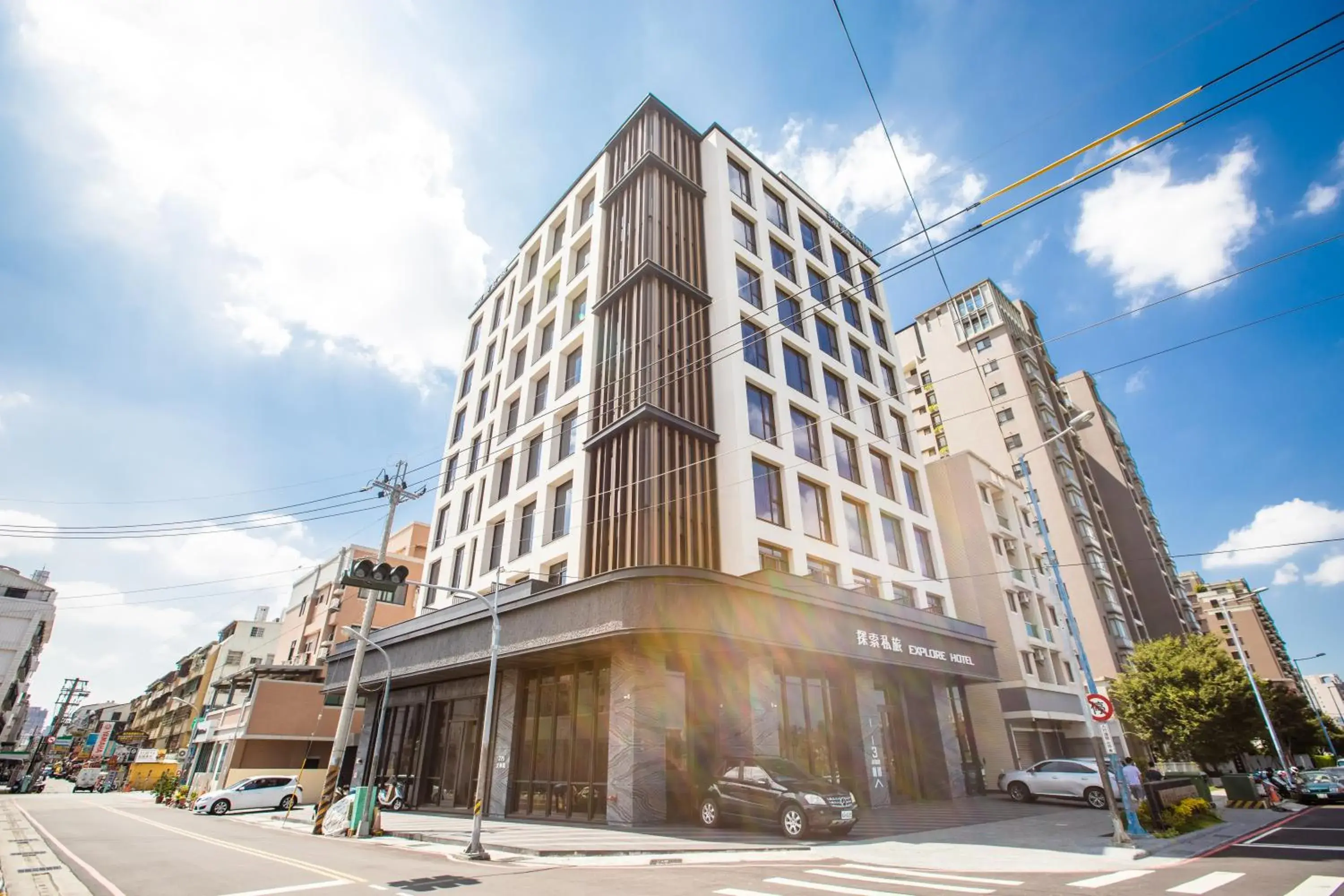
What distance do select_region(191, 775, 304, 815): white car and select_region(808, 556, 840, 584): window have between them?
941 inches

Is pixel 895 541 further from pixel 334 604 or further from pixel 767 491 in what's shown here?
pixel 334 604

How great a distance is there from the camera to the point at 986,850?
12.0 m

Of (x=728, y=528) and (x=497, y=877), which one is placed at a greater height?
(x=728, y=528)

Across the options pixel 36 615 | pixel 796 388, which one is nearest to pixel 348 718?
pixel 796 388

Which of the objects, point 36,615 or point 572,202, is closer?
point 572,202

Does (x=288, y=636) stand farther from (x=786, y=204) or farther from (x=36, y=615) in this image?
(x=786, y=204)

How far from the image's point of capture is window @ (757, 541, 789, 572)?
20234mm

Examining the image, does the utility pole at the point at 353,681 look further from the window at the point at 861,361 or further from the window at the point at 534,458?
the window at the point at 861,361

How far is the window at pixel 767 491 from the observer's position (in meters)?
21.0

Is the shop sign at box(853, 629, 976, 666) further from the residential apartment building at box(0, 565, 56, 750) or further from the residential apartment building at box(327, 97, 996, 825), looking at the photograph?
Result: the residential apartment building at box(0, 565, 56, 750)

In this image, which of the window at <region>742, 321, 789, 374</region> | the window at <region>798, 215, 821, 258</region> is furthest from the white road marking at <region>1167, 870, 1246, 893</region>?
the window at <region>798, 215, 821, 258</region>

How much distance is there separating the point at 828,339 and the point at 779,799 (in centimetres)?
2174

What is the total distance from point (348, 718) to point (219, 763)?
107 ft

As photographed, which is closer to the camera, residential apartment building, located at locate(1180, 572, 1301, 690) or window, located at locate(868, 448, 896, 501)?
window, located at locate(868, 448, 896, 501)
